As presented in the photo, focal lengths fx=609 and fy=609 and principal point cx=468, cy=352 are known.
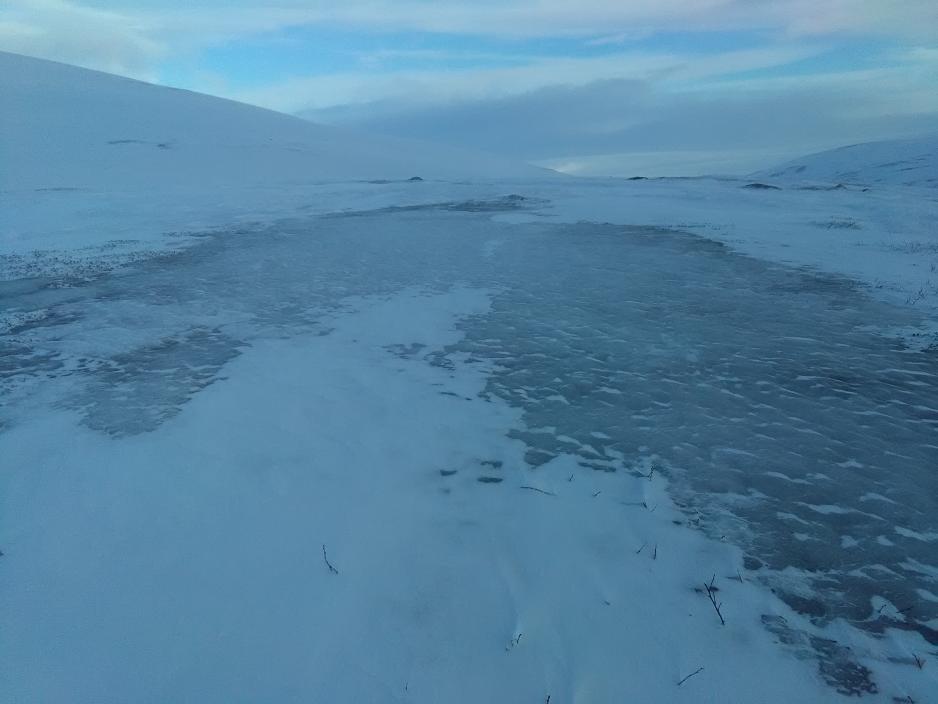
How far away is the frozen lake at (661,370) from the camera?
4363mm

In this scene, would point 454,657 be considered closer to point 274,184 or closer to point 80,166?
point 274,184

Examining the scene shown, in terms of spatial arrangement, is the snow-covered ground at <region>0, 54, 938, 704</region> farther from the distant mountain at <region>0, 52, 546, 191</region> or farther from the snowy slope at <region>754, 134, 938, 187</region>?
the snowy slope at <region>754, 134, 938, 187</region>

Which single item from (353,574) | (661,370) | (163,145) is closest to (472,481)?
(353,574)

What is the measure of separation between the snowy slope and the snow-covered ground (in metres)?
79.7

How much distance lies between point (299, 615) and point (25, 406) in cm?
459

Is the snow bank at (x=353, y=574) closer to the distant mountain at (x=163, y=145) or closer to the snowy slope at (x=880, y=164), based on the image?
the distant mountain at (x=163, y=145)

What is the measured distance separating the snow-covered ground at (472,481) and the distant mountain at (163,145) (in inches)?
816

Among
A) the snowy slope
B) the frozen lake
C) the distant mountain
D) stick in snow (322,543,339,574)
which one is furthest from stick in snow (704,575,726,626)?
the snowy slope

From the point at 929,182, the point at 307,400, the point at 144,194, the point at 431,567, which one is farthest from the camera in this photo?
the point at 929,182

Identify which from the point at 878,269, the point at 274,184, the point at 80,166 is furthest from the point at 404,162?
the point at 878,269

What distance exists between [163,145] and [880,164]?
105 m

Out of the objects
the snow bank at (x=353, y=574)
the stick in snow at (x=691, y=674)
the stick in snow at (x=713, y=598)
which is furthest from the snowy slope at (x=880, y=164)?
the stick in snow at (x=691, y=674)

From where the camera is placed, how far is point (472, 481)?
16.7 ft

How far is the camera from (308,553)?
13.8 ft
